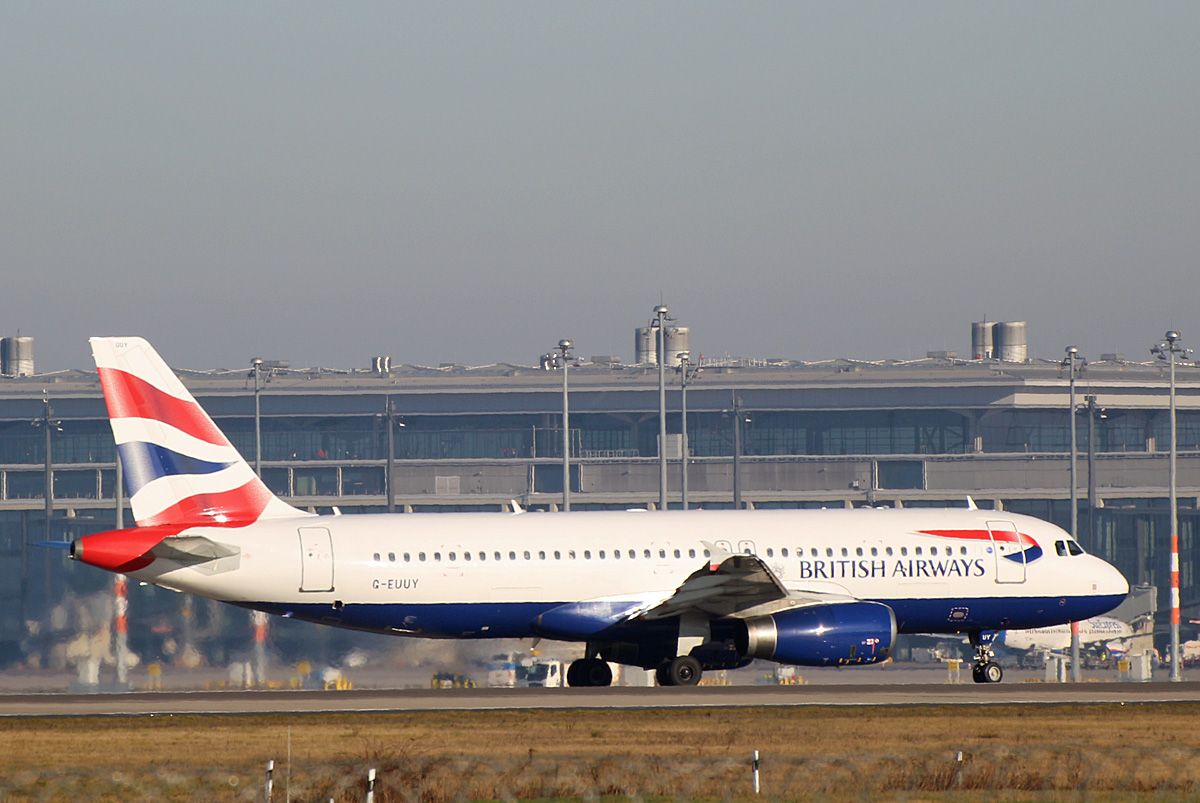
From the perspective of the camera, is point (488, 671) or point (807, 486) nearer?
point (488, 671)

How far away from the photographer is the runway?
3294 centimetres

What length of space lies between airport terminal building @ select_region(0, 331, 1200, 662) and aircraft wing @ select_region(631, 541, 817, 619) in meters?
74.4

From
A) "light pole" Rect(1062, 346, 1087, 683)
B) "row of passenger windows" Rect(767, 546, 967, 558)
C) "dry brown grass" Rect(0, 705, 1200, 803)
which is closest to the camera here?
"dry brown grass" Rect(0, 705, 1200, 803)

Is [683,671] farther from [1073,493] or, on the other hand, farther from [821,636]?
[1073,493]

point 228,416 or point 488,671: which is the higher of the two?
point 228,416

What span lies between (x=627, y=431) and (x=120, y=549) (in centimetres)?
9771

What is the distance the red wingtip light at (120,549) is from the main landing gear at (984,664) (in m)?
19.1

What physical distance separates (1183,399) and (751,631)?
103067mm

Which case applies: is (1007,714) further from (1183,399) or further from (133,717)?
(1183,399)

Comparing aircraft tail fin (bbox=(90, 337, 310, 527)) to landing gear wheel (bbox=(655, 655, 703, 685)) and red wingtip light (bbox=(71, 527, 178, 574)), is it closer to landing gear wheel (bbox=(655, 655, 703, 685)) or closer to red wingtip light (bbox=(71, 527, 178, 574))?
red wingtip light (bbox=(71, 527, 178, 574))

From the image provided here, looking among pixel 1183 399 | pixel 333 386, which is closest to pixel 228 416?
pixel 333 386

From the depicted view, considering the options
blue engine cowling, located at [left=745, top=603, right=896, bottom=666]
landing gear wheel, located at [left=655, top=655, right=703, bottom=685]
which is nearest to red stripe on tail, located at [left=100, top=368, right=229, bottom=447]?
landing gear wheel, located at [left=655, top=655, right=703, bottom=685]

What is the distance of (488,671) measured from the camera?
56750 mm

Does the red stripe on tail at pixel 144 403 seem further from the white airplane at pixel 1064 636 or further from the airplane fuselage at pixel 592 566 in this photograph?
the white airplane at pixel 1064 636
